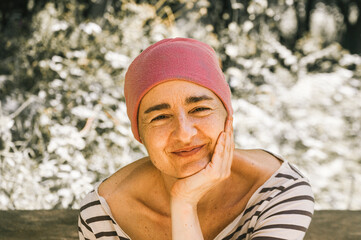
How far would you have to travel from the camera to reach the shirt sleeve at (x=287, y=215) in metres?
1.48

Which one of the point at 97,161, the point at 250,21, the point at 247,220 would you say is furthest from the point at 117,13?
the point at 247,220

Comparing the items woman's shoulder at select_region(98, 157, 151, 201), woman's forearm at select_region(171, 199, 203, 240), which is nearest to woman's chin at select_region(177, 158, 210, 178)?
woman's forearm at select_region(171, 199, 203, 240)

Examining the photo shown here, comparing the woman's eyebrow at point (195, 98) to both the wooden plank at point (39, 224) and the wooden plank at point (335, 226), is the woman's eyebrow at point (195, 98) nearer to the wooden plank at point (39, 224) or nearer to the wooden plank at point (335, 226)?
the wooden plank at point (335, 226)

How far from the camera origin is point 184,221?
1.53m

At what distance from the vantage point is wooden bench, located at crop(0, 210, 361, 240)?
2357 millimetres

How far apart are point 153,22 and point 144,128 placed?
3.12 m

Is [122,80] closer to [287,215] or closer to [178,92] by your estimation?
[178,92]

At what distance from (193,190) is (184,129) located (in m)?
0.24

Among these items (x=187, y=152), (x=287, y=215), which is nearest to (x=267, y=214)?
(x=287, y=215)

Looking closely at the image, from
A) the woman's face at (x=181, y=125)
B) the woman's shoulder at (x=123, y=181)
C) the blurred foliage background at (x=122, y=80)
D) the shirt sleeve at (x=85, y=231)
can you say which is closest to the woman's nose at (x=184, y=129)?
the woman's face at (x=181, y=125)

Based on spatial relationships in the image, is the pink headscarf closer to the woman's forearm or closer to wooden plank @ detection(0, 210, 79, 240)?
the woman's forearm

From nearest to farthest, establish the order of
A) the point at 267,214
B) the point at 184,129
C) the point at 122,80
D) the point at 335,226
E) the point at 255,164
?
the point at 184,129
the point at 267,214
the point at 255,164
the point at 335,226
the point at 122,80

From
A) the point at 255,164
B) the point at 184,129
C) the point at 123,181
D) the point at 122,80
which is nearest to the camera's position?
the point at 184,129

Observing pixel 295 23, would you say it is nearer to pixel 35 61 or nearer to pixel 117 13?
pixel 117 13
